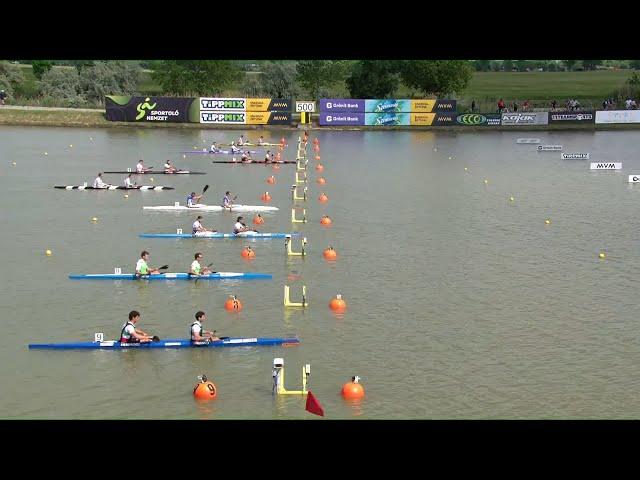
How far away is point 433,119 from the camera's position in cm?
6744

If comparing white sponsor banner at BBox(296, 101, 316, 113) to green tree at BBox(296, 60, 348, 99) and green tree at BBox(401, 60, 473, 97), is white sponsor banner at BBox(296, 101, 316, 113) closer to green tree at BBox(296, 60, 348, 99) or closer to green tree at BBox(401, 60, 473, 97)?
green tree at BBox(296, 60, 348, 99)

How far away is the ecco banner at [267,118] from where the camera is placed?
66250 mm

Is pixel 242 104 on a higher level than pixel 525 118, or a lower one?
higher

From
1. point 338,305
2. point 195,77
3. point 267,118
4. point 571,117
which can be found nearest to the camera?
point 338,305

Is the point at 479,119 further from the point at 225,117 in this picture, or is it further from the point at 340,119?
the point at 225,117

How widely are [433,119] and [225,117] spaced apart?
682 inches

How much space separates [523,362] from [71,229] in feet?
61.4

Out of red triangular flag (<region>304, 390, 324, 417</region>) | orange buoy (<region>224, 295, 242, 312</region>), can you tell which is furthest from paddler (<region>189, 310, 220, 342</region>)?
red triangular flag (<region>304, 390, 324, 417</region>)

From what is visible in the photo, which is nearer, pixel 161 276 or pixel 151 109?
pixel 161 276

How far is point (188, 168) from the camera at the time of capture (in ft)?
149

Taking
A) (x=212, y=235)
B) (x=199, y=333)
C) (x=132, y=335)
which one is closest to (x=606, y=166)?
(x=212, y=235)

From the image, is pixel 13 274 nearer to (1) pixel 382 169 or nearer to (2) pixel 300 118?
(1) pixel 382 169
